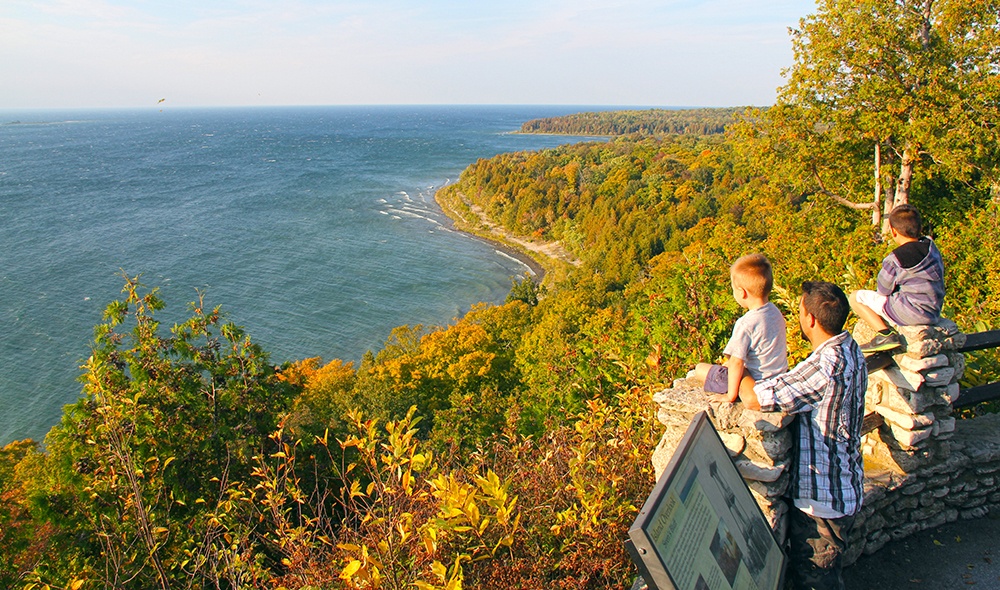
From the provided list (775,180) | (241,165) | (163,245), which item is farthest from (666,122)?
(775,180)

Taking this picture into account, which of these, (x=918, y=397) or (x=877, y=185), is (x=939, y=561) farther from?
(x=877, y=185)

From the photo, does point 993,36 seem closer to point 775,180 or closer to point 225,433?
point 775,180

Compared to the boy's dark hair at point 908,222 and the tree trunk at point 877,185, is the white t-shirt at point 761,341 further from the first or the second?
the tree trunk at point 877,185

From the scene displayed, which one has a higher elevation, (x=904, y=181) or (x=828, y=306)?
(x=828, y=306)

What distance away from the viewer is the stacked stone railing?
3.92 metres

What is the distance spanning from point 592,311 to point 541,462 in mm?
25175

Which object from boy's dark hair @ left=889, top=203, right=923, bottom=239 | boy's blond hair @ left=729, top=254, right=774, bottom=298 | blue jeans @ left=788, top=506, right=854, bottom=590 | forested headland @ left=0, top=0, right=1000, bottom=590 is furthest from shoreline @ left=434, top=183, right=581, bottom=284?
blue jeans @ left=788, top=506, right=854, bottom=590

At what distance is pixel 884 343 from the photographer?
4.04m

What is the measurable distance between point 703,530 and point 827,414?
4.03 feet

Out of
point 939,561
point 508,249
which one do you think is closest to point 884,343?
point 939,561

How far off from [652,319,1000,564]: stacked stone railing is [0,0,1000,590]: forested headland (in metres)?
1.06

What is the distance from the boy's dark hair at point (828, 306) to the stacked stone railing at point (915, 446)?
763 millimetres

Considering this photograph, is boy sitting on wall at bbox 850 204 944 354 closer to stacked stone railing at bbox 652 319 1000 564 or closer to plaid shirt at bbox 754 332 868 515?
stacked stone railing at bbox 652 319 1000 564

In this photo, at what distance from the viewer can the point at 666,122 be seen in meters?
179
